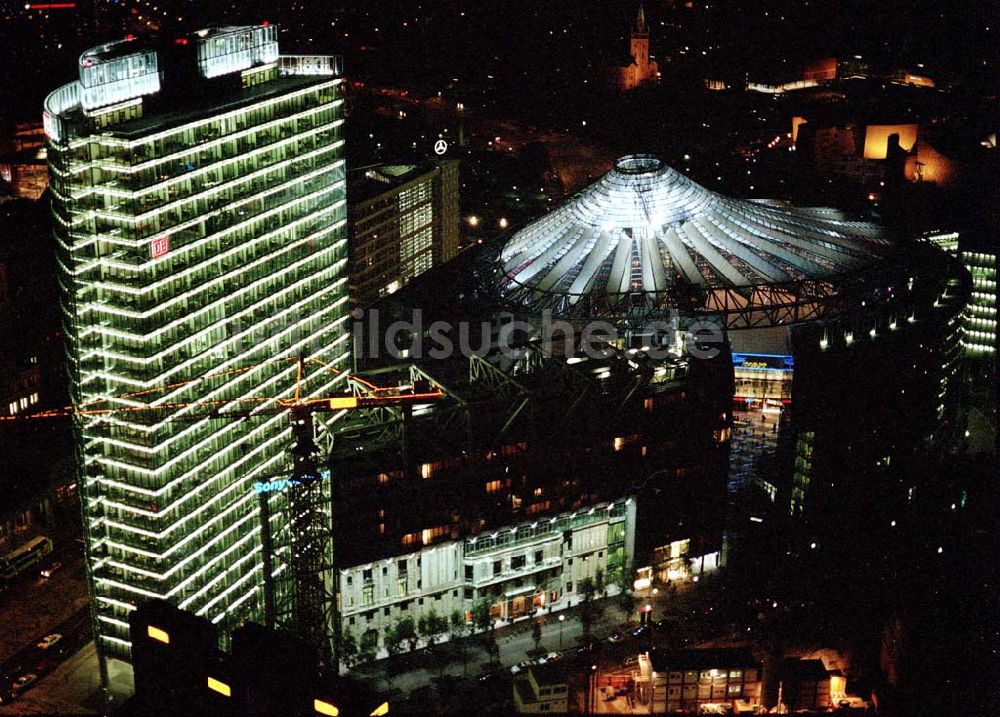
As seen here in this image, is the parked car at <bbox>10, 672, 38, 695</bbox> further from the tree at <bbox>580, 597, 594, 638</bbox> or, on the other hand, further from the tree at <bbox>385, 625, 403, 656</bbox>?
the tree at <bbox>580, 597, 594, 638</bbox>

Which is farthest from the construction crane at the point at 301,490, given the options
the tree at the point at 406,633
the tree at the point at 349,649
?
the tree at the point at 406,633

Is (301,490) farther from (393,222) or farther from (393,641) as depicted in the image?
(393,222)

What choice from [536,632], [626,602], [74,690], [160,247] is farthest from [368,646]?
[160,247]

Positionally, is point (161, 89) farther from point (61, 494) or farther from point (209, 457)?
point (61, 494)

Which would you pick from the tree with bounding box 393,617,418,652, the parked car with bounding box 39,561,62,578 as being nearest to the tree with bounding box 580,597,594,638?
the tree with bounding box 393,617,418,652

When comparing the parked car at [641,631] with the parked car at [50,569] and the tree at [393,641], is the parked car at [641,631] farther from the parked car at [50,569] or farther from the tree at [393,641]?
the parked car at [50,569]

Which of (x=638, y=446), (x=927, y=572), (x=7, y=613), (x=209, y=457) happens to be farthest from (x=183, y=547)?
(x=927, y=572)
